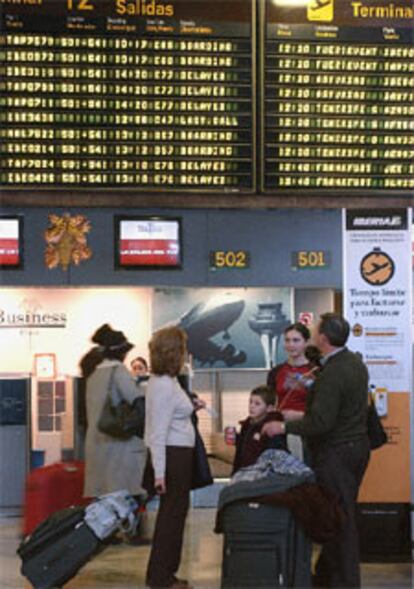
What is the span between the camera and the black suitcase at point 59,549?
276 inches

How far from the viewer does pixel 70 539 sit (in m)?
7.03

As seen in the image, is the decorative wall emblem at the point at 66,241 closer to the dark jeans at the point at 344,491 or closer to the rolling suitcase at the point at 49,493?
the rolling suitcase at the point at 49,493

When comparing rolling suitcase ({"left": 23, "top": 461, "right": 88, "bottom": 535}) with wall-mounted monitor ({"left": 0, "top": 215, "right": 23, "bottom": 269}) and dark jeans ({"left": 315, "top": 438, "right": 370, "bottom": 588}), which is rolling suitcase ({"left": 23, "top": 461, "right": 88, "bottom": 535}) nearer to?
wall-mounted monitor ({"left": 0, "top": 215, "right": 23, "bottom": 269})

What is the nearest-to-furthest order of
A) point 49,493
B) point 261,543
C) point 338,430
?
point 261,543 → point 338,430 → point 49,493

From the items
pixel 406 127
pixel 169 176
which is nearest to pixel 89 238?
pixel 169 176

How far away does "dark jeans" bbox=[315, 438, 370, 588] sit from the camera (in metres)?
7.37

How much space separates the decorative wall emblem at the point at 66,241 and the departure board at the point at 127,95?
1.78ft

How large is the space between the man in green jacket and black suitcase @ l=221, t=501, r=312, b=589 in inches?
21.6

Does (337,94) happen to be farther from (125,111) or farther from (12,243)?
(12,243)

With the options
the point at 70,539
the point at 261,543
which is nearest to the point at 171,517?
the point at 70,539

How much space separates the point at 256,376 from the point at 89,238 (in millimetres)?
1872

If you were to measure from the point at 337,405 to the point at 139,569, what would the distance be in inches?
83.2

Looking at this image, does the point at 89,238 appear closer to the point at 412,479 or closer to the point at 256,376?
the point at 256,376

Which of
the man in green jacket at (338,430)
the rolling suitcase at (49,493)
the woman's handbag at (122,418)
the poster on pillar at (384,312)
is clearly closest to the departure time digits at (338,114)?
the poster on pillar at (384,312)
